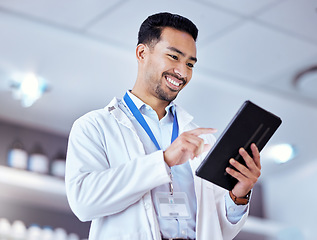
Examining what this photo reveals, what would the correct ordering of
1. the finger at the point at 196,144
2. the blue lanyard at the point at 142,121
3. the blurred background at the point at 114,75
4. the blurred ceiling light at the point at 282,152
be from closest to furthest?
the finger at the point at 196,144
the blue lanyard at the point at 142,121
the blurred background at the point at 114,75
the blurred ceiling light at the point at 282,152

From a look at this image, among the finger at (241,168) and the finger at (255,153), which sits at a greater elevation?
the finger at (255,153)

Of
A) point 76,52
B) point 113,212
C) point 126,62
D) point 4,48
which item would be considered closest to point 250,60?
point 126,62

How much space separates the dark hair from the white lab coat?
0.84ft

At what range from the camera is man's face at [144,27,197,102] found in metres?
A: 1.58

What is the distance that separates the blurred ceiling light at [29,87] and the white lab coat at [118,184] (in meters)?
1.97

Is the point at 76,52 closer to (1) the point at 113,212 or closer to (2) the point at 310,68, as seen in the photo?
(2) the point at 310,68

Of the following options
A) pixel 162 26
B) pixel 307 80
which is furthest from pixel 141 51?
pixel 307 80

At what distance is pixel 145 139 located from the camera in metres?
1.56

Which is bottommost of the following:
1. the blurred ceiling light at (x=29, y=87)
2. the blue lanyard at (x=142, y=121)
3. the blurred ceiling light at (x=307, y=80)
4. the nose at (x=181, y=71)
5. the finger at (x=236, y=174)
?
the finger at (x=236, y=174)

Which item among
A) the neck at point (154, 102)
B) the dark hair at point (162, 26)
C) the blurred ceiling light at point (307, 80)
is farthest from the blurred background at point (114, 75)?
the neck at point (154, 102)

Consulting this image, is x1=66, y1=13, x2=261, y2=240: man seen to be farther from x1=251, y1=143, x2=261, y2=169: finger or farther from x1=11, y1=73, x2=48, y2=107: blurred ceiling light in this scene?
x1=11, y1=73, x2=48, y2=107: blurred ceiling light

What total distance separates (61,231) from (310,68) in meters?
1.97

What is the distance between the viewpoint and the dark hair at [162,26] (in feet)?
5.51

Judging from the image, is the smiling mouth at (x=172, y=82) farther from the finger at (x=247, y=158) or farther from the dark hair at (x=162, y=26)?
the finger at (x=247, y=158)
